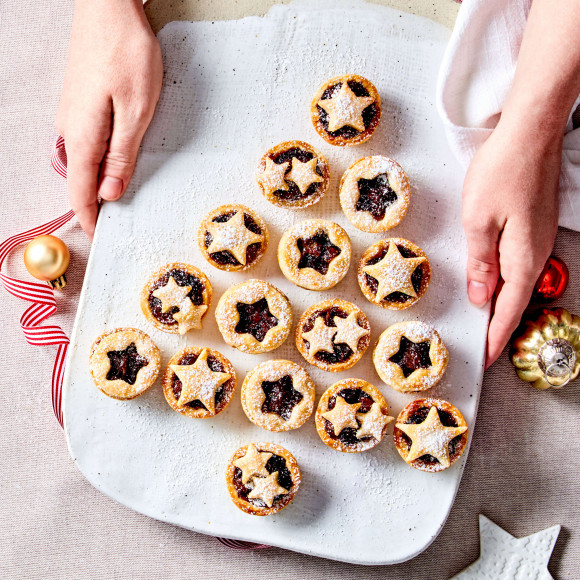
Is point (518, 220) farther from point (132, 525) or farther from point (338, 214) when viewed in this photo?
point (132, 525)

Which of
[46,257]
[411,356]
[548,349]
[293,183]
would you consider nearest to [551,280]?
[548,349]

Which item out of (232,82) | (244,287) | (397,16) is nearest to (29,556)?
(244,287)

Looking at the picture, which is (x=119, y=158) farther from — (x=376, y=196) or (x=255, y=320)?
(x=376, y=196)

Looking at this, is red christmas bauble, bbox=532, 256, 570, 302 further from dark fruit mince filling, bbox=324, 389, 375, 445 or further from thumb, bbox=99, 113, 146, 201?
thumb, bbox=99, 113, 146, 201

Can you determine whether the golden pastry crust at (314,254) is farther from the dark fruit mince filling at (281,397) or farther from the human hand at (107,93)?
the human hand at (107,93)

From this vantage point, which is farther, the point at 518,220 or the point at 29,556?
the point at 29,556

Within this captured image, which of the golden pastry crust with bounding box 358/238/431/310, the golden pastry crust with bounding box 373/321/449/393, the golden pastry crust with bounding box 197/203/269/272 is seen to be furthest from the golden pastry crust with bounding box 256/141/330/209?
the golden pastry crust with bounding box 373/321/449/393

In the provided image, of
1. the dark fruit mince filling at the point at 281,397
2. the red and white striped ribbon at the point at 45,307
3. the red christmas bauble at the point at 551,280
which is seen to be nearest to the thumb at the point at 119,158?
the red and white striped ribbon at the point at 45,307
